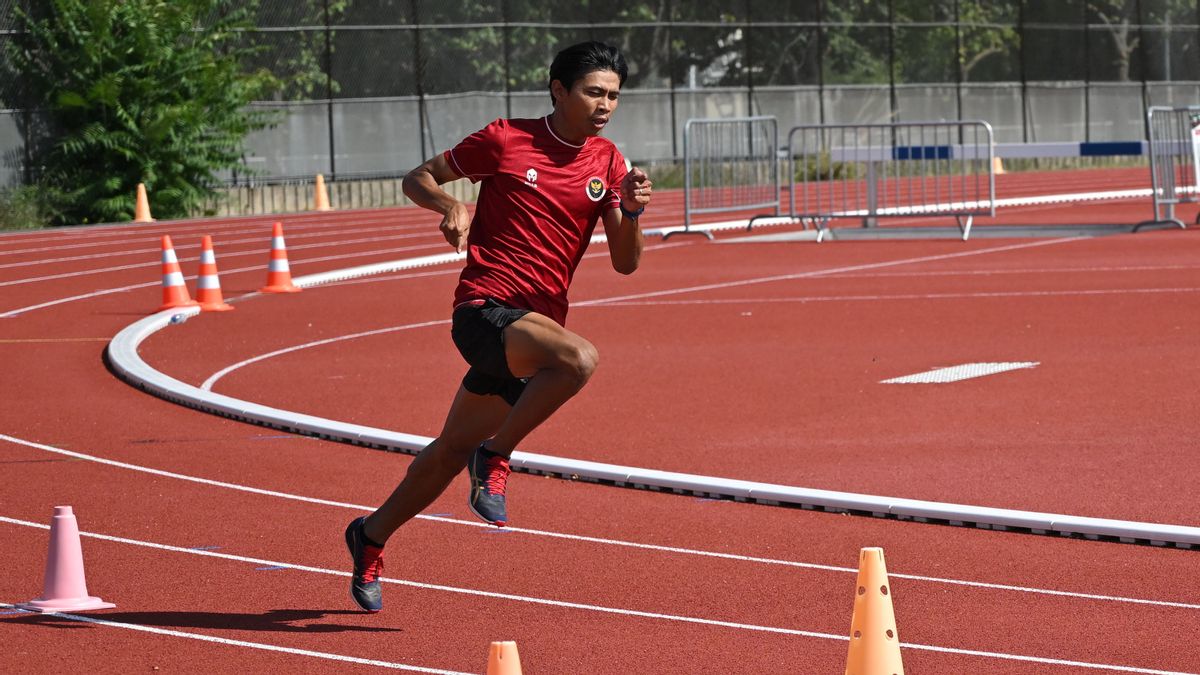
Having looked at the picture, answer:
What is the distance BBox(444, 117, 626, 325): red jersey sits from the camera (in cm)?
646

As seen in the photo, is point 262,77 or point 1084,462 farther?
point 262,77

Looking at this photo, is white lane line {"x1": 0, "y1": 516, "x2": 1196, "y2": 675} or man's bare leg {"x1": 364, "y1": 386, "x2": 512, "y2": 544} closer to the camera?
white lane line {"x1": 0, "y1": 516, "x2": 1196, "y2": 675}

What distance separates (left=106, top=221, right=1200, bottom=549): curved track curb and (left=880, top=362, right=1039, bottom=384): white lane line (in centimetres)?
358

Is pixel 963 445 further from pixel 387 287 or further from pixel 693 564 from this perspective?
pixel 387 287

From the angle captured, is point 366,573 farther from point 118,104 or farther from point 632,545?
point 118,104

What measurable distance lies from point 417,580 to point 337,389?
19.4 feet

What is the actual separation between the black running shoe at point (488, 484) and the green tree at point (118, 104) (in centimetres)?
2899

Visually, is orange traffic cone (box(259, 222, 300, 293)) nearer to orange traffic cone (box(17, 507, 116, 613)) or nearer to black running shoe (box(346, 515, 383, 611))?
orange traffic cone (box(17, 507, 116, 613))

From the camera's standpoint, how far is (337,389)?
13070 millimetres

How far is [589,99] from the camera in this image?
6.44 metres

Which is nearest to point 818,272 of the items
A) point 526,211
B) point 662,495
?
point 662,495

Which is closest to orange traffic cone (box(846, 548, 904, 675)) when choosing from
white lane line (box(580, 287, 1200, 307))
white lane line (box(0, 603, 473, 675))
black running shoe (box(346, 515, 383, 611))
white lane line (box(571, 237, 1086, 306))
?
white lane line (box(0, 603, 473, 675))

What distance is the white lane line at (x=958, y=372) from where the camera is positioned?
42.0 feet

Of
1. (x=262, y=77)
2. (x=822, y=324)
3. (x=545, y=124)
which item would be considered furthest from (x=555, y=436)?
(x=262, y=77)
